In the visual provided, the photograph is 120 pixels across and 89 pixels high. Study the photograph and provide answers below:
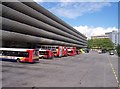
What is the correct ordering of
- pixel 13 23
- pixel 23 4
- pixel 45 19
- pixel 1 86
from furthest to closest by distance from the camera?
pixel 45 19, pixel 23 4, pixel 13 23, pixel 1 86

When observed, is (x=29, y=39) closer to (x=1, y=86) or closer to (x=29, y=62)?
(x=29, y=62)

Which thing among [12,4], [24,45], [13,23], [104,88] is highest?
[12,4]

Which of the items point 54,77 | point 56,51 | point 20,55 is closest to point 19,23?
point 20,55

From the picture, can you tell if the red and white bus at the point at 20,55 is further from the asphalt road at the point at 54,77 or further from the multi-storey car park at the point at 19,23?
the asphalt road at the point at 54,77

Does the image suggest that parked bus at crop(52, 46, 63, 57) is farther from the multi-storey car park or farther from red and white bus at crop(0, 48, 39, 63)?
red and white bus at crop(0, 48, 39, 63)

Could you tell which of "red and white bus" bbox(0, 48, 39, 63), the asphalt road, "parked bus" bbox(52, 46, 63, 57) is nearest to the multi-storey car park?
"red and white bus" bbox(0, 48, 39, 63)

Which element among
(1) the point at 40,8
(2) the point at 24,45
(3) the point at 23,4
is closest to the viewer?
(3) the point at 23,4

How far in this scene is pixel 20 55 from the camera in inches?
1668

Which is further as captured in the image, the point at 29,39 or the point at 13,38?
the point at 29,39

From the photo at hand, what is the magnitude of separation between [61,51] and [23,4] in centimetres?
2063

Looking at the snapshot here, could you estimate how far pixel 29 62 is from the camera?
139 ft

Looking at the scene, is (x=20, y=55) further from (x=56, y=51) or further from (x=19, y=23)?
(x=56, y=51)

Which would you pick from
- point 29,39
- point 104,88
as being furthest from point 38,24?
point 104,88

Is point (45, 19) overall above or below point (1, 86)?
above
